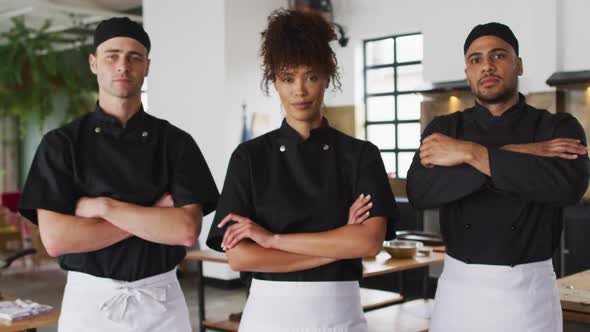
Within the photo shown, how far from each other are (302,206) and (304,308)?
1.03ft

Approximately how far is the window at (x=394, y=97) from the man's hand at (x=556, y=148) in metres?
5.79

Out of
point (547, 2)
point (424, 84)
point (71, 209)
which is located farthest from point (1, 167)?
point (71, 209)

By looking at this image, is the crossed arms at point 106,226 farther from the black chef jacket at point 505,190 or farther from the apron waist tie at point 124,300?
the black chef jacket at point 505,190

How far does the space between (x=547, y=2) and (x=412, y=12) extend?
1.61 meters

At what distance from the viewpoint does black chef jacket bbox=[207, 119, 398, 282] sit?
204cm

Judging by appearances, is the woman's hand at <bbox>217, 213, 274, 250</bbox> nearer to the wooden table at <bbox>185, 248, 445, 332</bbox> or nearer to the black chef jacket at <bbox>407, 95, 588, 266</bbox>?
the black chef jacket at <bbox>407, 95, 588, 266</bbox>

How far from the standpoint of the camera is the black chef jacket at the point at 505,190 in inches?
86.8

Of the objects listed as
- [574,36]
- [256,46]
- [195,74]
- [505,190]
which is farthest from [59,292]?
[505,190]

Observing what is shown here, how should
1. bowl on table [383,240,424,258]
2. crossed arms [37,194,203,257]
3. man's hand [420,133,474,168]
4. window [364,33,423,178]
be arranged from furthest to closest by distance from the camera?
window [364,33,423,178] < bowl on table [383,240,424,258] < man's hand [420,133,474,168] < crossed arms [37,194,203,257]

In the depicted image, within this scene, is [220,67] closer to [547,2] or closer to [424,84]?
[424,84]

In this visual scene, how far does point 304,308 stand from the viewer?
79.0 inches

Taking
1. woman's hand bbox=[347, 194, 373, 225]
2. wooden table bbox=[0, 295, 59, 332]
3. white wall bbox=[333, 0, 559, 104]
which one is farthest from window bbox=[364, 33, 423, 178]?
woman's hand bbox=[347, 194, 373, 225]

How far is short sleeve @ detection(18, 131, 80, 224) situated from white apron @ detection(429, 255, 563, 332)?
4.59 feet

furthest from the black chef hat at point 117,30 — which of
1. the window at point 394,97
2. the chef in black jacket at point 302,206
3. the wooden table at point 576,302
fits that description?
the window at point 394,97
